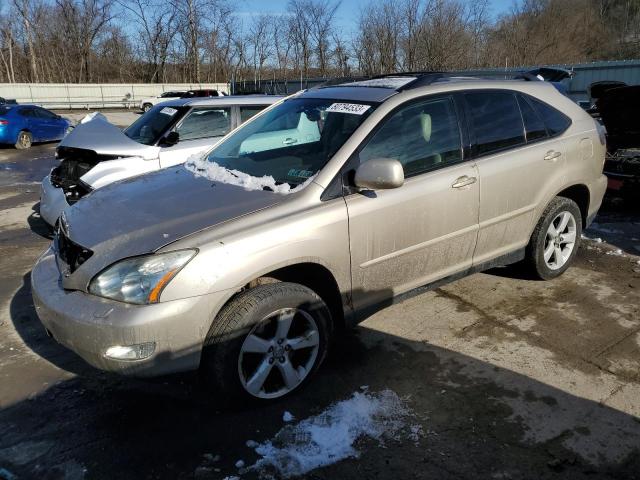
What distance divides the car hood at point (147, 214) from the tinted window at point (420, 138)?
32.2 inches

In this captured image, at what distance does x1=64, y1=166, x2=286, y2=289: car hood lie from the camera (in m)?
2.78

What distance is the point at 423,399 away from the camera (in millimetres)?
3121

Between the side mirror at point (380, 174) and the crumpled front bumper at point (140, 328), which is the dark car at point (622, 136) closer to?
the side mirror at point (380, 174)

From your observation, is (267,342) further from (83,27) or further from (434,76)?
(83,27)

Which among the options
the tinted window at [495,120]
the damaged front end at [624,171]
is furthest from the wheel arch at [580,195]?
the damaged front end at [624,171]

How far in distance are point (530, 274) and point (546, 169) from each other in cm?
102

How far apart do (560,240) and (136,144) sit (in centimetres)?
487

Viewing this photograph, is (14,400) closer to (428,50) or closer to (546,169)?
(546,169)

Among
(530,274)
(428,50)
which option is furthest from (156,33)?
(530,274)

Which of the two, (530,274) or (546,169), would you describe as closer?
(546,169)

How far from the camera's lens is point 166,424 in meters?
2.95

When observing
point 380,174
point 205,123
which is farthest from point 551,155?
point 205,123

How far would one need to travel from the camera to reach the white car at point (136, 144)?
5.88 m

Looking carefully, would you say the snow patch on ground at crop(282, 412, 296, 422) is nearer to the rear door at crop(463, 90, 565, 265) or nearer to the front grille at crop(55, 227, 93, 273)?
the front grille at crop(55, 227, 93, 273)
